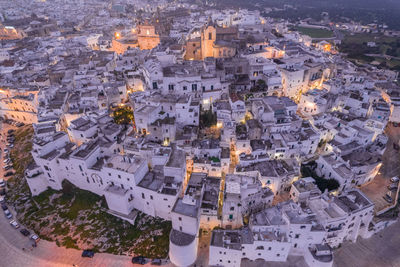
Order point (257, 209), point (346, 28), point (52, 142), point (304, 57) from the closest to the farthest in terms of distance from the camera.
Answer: point (257, 209) → point (52, 142) → point (304, 57) → point (346, 28)

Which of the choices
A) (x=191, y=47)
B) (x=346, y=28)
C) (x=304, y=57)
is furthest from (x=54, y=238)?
(x=346, y=28)

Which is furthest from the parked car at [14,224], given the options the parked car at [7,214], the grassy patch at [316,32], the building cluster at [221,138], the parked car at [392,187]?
the grassy patch at [316,32]

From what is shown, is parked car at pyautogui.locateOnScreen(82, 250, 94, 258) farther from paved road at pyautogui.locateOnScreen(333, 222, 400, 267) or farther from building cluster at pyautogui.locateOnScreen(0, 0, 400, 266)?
paved road at pyautogui.locateOnScreen(333, 222, 400, 267)

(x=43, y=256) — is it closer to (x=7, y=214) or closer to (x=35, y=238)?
(x=35, y=238)

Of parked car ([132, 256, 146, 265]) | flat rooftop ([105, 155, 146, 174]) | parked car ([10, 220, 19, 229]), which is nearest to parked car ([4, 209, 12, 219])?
parked car ([10, 220, 19, 229])

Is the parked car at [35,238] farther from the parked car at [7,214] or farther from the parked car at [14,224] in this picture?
the parked car at [7,214]

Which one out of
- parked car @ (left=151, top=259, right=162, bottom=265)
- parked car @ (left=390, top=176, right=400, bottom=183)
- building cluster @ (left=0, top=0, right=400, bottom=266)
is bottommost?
parked car @ (left=151, top=259, right=162, bottom=265)

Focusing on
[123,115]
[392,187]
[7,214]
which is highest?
[123,115]

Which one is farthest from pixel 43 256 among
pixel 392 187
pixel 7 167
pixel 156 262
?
pixel 392 187

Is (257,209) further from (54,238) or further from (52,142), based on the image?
(52,142)
